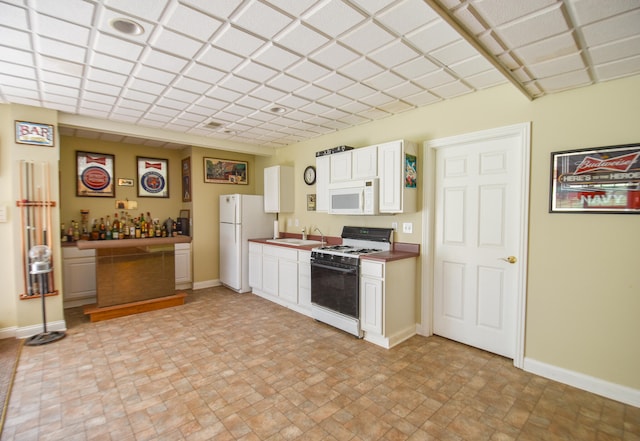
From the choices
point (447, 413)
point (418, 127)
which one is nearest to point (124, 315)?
point (447, 413)

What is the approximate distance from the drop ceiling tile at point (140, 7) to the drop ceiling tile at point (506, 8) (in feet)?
5.71

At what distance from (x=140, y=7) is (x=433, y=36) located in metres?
1.78

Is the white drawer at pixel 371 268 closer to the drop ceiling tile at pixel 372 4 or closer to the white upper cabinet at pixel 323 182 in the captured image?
the white upper cabinet at pixel 323 182

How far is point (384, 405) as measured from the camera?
2248mm

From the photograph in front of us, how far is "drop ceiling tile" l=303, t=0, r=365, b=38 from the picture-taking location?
68.0 inches

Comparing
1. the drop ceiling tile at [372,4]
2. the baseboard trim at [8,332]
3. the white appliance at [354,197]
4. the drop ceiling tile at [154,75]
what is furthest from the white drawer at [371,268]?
the baseboard trim at [8,332]

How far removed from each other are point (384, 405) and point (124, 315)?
3642 mm

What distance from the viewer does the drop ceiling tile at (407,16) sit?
5.59 ft

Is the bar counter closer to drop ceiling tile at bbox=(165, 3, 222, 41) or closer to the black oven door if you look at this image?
the black oven door

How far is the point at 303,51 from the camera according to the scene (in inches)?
87.7

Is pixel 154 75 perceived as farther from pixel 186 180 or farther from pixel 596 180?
pixel 596 180

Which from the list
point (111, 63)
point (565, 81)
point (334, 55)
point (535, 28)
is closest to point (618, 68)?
point (565, 81)

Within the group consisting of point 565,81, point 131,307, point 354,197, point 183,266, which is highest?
point 565,81

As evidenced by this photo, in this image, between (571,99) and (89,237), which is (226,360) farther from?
(571,99)
